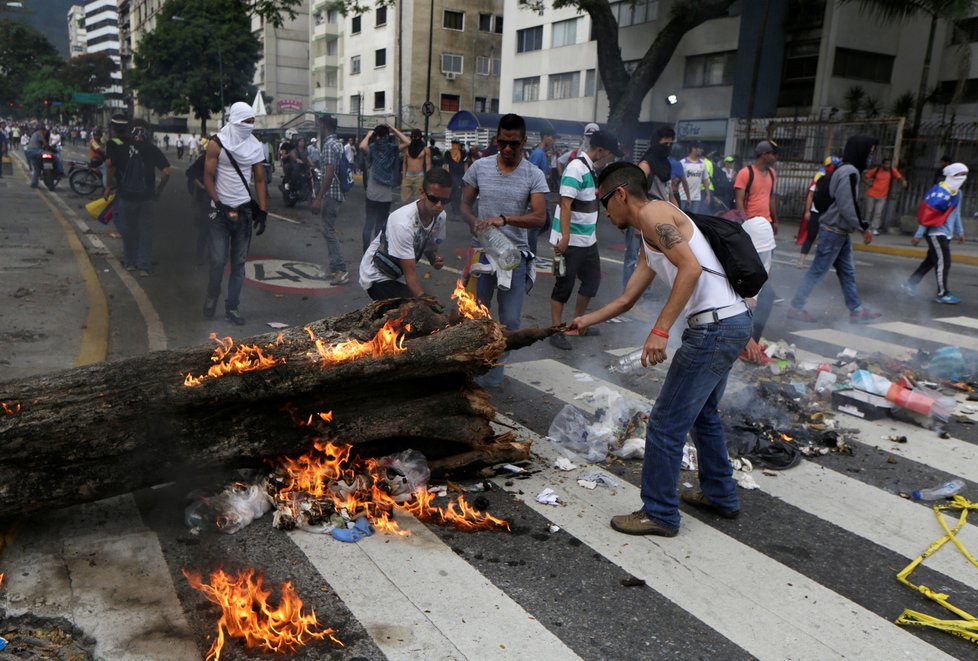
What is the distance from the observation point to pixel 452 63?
5584 centimetres

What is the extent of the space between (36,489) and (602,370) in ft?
15.0

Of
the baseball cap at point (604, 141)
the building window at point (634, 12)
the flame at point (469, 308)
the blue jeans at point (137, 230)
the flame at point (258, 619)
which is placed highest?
the building window at point (634, 12)

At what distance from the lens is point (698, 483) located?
4660 mm

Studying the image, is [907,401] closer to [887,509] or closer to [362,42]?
[887,509]

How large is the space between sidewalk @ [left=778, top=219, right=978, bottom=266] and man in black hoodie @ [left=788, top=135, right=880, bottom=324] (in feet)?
26.5

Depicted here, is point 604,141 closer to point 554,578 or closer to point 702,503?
point 702,503

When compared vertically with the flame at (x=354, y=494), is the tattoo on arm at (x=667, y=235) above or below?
above

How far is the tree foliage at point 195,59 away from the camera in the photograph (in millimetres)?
60156

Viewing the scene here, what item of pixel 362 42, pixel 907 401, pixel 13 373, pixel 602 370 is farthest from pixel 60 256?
pixel 362 42

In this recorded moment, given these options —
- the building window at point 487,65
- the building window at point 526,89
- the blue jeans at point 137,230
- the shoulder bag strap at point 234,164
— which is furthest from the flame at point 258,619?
the building window at point 487,65

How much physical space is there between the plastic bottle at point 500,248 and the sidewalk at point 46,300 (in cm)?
335

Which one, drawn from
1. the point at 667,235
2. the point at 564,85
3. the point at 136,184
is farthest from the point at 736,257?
the point at 564,85

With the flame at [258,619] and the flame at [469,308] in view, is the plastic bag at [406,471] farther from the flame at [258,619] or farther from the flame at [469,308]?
the flame at [258,619]

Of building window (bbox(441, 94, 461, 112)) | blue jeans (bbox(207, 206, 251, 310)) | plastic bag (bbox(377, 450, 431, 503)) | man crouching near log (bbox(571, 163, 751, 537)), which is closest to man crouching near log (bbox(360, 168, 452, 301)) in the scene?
plastic bag (bbox(377, 450, 431, 503))
